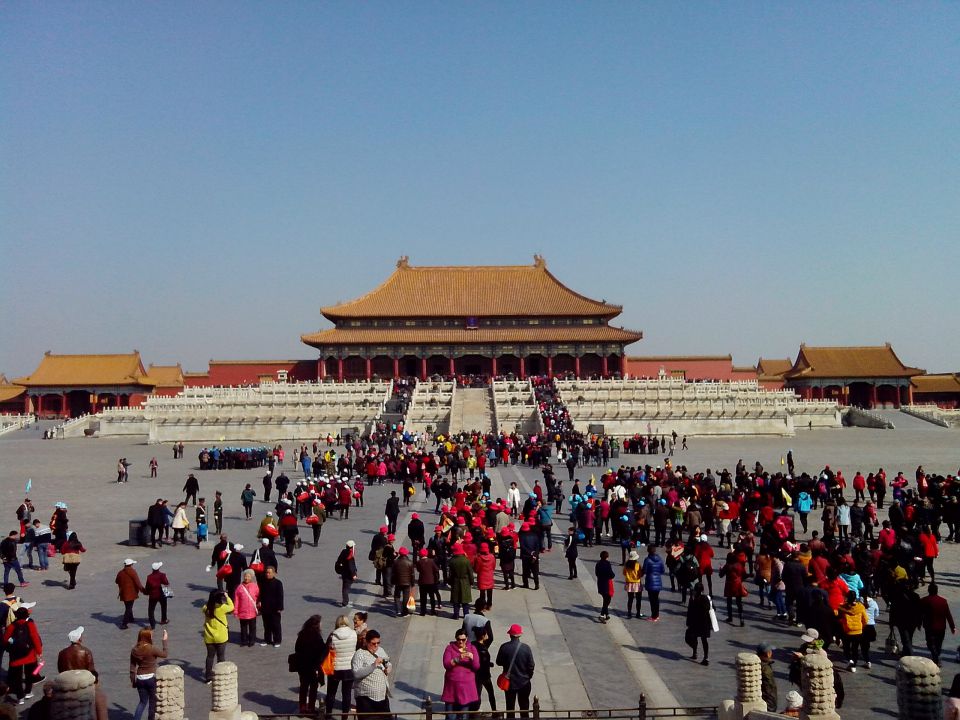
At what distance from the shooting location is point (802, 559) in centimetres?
1220

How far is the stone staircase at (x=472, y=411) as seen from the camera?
41.3m

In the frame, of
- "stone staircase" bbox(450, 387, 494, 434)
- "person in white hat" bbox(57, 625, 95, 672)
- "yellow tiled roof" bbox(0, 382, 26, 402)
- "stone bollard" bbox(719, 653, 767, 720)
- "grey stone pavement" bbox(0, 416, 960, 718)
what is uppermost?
"yellow tiled roof" bbox(0, 382, 26, 402)

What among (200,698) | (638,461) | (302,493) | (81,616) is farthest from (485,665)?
(638,461)

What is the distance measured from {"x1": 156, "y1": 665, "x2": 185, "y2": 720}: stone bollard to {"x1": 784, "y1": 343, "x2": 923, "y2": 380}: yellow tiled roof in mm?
63943

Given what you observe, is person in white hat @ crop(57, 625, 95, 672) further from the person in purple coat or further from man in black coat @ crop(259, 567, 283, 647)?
the person in purple coat

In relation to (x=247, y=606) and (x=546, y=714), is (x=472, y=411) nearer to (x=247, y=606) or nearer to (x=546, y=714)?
(x=247, y=606)

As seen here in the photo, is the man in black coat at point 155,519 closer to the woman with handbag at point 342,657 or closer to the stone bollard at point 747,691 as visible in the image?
the woman with handbag at point 342,657

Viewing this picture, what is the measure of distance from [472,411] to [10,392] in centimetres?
4544

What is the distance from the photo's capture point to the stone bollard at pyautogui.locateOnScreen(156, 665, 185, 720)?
300 inches

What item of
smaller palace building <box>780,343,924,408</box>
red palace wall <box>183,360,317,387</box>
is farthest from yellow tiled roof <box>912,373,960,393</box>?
red palace wall <box>183,360,317,387</box>

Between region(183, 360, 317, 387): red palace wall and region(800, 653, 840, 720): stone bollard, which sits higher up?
region(183, 360, 317, 387): red palace wall

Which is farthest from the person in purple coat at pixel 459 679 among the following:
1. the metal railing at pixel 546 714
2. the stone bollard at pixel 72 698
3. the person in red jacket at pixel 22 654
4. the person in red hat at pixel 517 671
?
the person in red jacket at pixel 22 654

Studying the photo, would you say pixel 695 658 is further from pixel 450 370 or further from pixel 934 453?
pixel 450 370

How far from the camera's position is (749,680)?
791 cm
